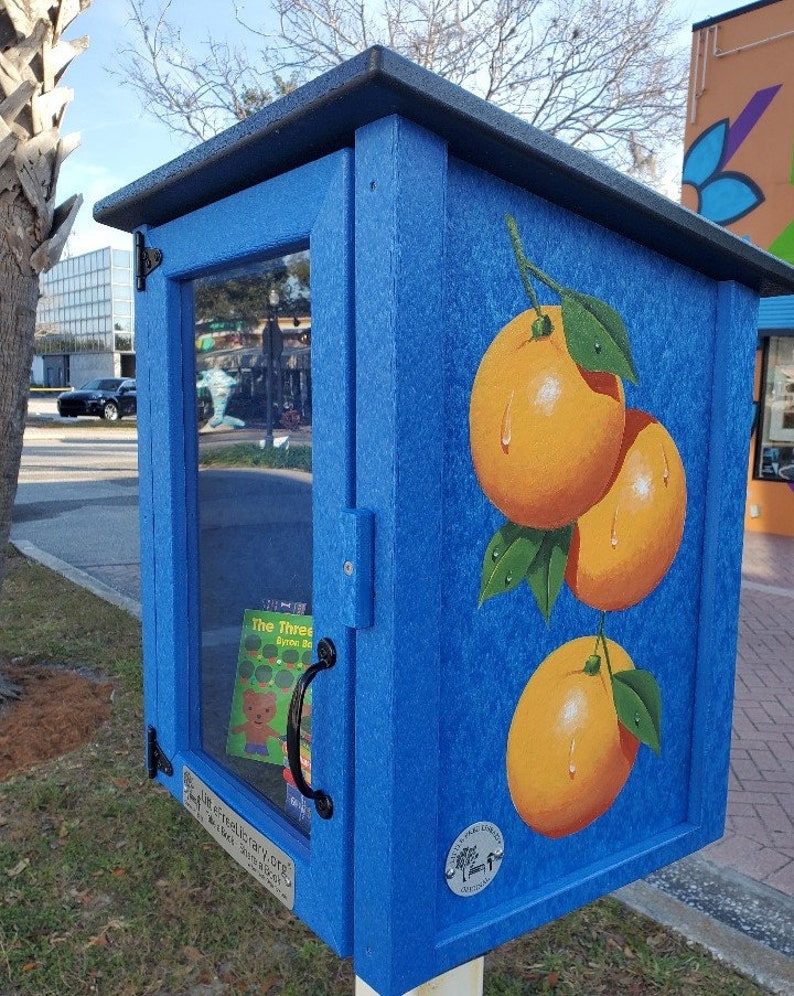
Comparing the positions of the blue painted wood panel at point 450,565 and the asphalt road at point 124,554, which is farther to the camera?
the asphalt road at point 124,554

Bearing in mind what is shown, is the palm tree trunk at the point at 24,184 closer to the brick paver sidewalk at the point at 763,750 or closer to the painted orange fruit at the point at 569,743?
the painted orange fruit at the point at 569,743

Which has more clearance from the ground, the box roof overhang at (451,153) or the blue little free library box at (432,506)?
the box roof overhang at (451,153)

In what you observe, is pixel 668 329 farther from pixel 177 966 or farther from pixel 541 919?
pixel 177 966

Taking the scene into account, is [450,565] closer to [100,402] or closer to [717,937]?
[717,937]

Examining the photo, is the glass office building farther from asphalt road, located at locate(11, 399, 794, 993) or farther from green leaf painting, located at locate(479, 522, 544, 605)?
green leaf painting, located at locate(479, 522, 544, 605)

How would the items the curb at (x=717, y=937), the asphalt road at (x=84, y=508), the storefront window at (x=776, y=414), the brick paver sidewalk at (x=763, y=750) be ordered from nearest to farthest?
the curb at (x=717, y=937) → the brick paver sidewalk at (x=763, y=750) → the asphalt road at (x=84, y=508) → the storefront window at (x=776, y=414)

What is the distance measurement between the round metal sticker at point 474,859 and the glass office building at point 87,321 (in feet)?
233

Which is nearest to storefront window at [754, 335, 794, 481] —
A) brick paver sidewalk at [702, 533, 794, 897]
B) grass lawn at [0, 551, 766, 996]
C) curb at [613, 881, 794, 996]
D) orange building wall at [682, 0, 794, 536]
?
orange building wall at [682, 0, 794, 536]

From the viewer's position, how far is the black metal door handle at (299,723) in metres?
1.20

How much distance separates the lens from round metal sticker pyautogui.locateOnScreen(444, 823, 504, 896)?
1.24m

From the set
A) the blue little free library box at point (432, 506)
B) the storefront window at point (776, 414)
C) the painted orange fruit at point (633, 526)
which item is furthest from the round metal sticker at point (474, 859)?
the storefront window at point (776, 414)

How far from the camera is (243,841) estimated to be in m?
1.52

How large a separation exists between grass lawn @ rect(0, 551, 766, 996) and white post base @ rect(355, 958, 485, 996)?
2.65 feet

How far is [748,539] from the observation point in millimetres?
8930
